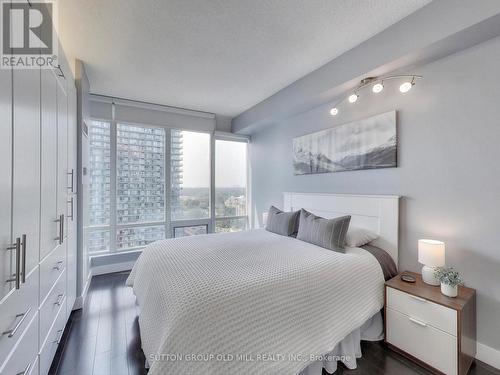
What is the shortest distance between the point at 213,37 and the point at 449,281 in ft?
9.28

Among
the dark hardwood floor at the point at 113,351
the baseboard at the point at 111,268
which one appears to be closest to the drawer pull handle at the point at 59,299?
the dark hardwood floor at the point at 113,351

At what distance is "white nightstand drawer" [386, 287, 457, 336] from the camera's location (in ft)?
5.24

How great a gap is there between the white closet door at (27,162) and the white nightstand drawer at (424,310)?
8.18 ft

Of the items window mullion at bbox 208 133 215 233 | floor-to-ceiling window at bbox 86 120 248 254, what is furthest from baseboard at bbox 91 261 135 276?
window mullion at bbox 208 133 215 233

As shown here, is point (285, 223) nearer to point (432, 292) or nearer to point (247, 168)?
point (432, 292)

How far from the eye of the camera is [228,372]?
1257 mm

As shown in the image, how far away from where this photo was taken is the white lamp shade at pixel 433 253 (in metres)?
1.85

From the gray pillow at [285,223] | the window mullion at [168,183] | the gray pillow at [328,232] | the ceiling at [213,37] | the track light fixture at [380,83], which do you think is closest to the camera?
the ceiling at [213,37]

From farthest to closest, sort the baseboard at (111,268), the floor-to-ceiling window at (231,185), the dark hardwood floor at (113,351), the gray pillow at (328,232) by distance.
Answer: the floor-to-ceiling window at (231,185)
the baseboard at (111,268)
the gray pillow at (328,232)
the dark hardwood floor at (113,351)

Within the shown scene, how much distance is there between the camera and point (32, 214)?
1257 mm

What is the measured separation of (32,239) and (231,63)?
7.85ft

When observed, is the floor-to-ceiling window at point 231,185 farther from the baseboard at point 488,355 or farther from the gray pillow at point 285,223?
the baseboard at point 488,355

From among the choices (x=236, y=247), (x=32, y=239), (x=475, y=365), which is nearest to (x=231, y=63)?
(x=236, y=247)

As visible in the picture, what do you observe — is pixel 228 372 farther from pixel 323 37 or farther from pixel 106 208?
pixel 106 208
